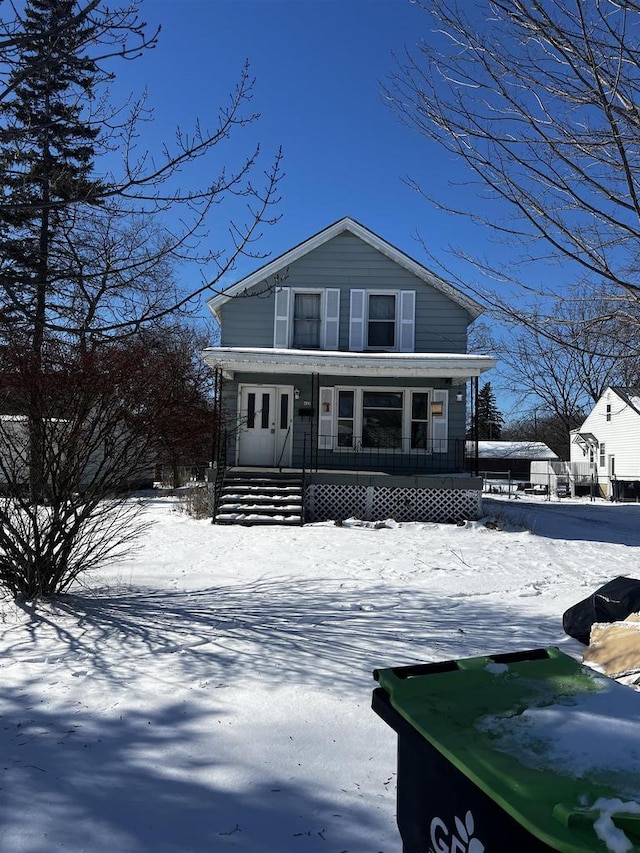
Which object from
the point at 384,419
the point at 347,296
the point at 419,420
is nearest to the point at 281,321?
the point at 347,296

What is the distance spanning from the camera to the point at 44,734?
9.99 ft

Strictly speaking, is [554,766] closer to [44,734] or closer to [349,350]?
[44,734]

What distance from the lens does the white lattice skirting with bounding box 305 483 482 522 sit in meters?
12.9

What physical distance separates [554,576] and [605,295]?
4117mm

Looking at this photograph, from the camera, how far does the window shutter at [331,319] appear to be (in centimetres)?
1494

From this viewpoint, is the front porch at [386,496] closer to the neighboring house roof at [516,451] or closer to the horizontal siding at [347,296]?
the horizontal siding at [347,296]

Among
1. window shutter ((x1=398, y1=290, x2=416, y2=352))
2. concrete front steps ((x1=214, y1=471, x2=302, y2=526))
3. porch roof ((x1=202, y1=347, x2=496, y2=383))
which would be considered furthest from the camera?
window shutter ((x1=398, y1=290, x2=416, y2=352))

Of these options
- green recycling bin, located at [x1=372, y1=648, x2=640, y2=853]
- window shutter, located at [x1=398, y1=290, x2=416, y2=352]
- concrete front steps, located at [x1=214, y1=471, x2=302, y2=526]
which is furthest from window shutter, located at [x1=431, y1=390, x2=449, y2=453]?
green recycling bin, located at [x1=372, y1=648, x2=640, y2=853]

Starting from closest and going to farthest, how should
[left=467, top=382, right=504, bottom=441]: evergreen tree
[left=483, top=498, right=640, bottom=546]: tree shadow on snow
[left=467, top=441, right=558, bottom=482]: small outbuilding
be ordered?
[left=483, top=498, right=640, bottom=546]: tree shadow on snow < [left=467, top=441, right=558, bottom=482]: small outbuilding < [left=467, top=382, right=504, bottom=441]: evergreen tree

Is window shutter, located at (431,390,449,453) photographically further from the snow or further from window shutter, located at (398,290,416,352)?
the snow

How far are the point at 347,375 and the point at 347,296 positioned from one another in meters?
2.17

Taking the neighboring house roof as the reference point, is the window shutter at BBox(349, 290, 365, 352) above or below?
above

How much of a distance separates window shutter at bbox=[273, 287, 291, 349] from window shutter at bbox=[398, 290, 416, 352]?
2.89m

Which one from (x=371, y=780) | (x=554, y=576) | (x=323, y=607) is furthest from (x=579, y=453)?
(x=371, y=780)
